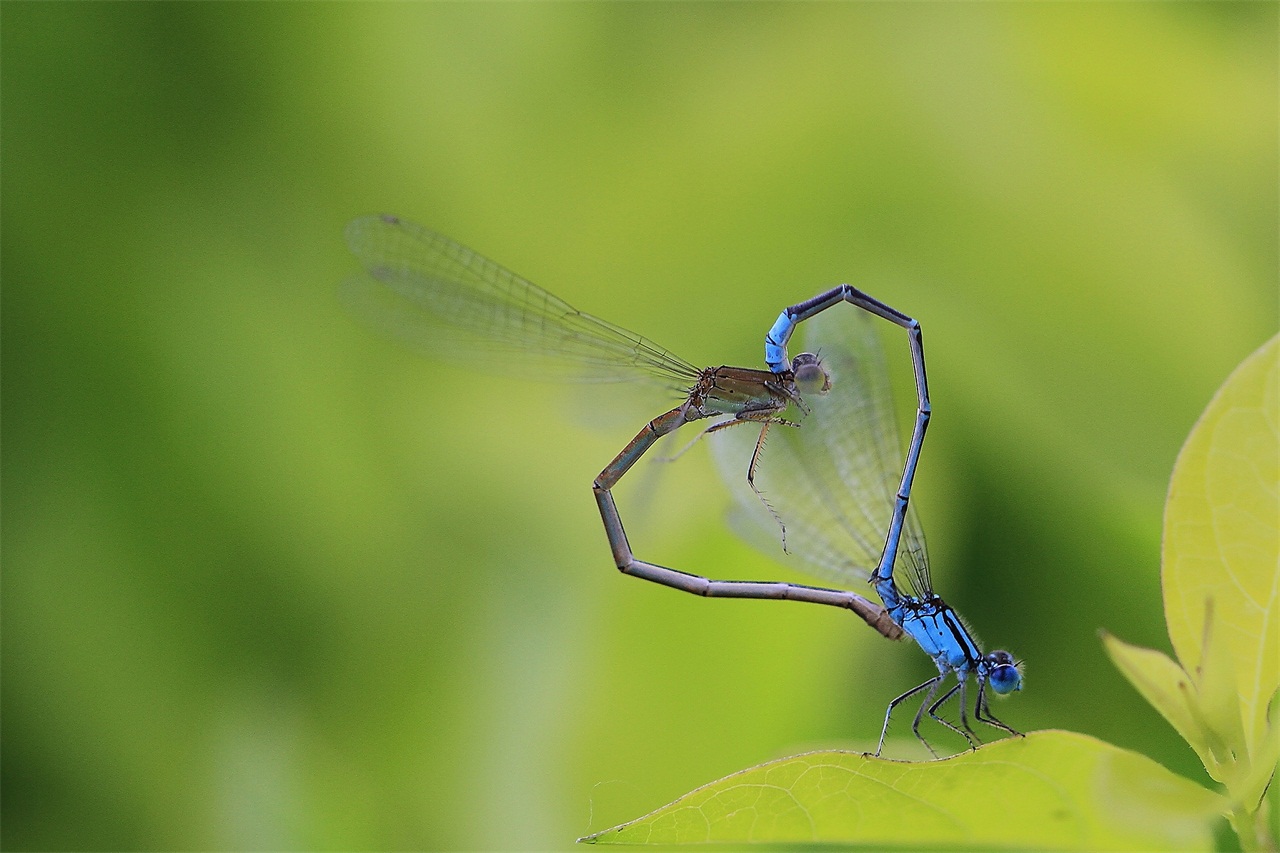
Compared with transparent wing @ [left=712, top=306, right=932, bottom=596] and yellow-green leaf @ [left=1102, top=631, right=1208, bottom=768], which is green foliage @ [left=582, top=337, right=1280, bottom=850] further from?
transparent wing @ [left=712, top=306, right=932, bottom=596]

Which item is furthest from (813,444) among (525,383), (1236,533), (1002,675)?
(525,383)

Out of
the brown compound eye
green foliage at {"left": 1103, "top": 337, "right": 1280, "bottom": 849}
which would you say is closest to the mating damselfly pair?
the brown compound eye

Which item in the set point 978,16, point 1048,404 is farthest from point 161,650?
point 978,16

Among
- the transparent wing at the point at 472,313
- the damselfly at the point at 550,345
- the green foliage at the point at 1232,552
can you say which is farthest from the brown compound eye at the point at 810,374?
the green foliage at the point at 1232,552

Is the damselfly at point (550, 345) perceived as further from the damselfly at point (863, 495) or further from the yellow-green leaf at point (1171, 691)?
the yellow-green leaf at point (1171, 691)

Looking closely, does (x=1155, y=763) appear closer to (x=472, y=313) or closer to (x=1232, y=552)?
(x=1232, y=552)

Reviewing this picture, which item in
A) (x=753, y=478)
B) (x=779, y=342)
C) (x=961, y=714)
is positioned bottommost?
(x=961, y=714)

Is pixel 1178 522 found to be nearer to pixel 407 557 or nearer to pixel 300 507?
pixel 407 557
